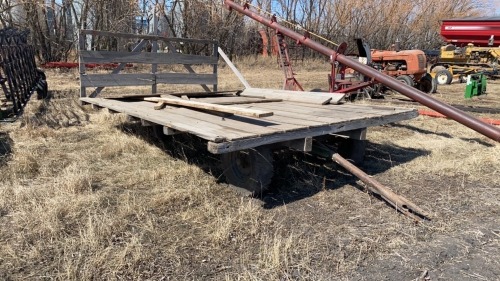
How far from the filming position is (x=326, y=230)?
10.7 feet

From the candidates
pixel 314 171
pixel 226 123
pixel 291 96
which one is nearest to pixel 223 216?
pixel 226 123

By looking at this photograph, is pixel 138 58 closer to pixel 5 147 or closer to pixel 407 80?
pixel 5 147

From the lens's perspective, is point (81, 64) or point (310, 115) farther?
point (81, 64)

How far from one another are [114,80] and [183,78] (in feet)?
4.24

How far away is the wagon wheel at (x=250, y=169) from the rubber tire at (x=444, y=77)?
13828 millimetres

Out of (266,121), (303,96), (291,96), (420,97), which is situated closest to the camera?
(266,121)

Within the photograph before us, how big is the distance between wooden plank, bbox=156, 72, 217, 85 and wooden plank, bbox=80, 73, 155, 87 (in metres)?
0.21

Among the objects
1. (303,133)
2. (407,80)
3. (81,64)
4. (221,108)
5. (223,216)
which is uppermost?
(81,64)

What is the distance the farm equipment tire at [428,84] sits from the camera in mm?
12500

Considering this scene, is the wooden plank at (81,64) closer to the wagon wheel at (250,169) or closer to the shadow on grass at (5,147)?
the shadow on grass at (5,147)

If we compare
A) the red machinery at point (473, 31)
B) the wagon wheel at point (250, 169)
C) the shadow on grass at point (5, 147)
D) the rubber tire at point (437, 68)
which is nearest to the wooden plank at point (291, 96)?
the wagon wheel at point (250, 169)

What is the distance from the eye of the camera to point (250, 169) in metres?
3.91

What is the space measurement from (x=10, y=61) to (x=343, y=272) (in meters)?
7.09

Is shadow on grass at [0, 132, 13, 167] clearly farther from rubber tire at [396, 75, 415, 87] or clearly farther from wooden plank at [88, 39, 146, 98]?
rubber tire at [396, 75, 415, 87]
